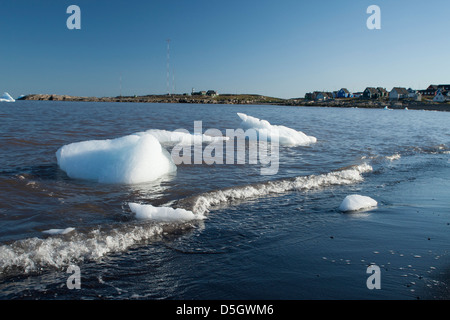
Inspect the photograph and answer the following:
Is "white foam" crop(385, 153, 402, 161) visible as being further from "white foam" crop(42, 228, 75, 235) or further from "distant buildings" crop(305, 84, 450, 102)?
"distant buildings" crop(305, 84, 450, 102)

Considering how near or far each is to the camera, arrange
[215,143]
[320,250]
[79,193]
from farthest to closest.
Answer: [215,143] → [79,193] → [320,250]

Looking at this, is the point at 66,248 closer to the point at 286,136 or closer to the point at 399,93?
the point at 286,136

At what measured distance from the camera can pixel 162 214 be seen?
16.6 feet

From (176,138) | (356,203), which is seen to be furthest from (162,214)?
(176,138)

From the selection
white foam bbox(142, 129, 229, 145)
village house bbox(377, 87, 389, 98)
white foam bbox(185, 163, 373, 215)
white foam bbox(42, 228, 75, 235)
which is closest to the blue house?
village house bbox(377, 87, 389, 98)

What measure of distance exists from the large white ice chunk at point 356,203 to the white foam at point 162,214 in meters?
2.56

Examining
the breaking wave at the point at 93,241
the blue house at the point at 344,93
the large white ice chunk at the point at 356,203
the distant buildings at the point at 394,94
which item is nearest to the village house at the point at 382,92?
the distant buildings at the point at 394,94

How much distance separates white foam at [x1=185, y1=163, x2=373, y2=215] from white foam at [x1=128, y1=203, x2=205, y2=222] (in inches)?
13.9

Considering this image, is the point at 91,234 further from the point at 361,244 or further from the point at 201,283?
the point at 361,244

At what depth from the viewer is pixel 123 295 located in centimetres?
301

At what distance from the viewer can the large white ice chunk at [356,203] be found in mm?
5781

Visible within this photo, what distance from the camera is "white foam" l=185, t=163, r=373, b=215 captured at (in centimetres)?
602
